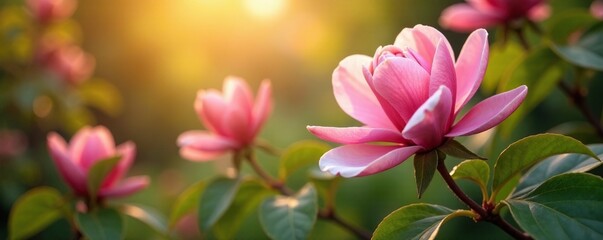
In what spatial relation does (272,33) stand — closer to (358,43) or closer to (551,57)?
(358,43)

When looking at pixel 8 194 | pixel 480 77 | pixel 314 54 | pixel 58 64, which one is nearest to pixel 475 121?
pixel 480 77

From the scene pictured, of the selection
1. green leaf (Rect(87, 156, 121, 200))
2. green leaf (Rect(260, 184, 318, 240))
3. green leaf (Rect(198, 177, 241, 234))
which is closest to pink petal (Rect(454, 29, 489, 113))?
green leaf (Rect(260, 184, 318, 240))

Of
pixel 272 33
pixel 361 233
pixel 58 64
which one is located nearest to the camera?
pixel 361 233

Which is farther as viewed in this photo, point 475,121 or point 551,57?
point 551,57

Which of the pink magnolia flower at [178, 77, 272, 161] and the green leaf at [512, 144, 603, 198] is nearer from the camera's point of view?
the green leaf at [512, 144, 603, 198]

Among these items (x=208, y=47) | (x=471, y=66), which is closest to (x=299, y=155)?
(x=471, y=66)

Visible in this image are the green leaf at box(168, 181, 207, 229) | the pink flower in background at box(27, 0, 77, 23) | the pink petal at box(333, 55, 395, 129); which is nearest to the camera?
the pink petal at box(333, 55, 395, 129)

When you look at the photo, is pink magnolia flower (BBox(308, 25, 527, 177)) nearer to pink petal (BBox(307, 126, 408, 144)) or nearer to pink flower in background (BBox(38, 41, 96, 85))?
pink petal (BBox(307, 126, 408, 144))
